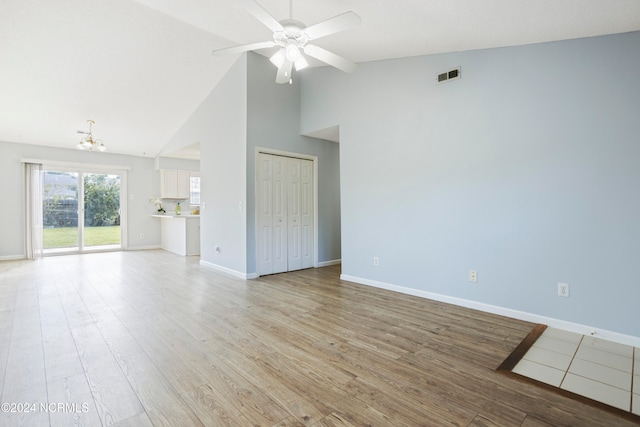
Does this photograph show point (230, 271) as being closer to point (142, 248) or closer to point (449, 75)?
point (449, 75)

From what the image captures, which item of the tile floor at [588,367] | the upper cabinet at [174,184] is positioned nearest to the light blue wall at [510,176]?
the tile floor at [588,367]

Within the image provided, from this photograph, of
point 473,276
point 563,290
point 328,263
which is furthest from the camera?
point 328,263

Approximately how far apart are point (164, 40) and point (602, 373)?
19.4 ft

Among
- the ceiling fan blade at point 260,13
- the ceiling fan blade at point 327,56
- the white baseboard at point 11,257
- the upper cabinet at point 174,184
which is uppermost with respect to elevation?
the ceiling fan blade at point 260,13

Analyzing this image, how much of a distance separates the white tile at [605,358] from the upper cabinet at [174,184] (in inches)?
344

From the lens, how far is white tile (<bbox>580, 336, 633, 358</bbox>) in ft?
7.55

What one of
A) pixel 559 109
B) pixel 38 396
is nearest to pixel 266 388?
pixel 38 396

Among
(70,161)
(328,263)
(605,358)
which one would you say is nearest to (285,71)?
(605,358)

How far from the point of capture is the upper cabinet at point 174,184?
8.12m

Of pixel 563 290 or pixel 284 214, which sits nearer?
pixel 563 290

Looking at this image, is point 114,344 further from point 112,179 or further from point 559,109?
point 112,179

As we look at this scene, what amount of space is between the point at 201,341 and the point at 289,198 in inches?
124

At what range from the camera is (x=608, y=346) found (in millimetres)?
2398

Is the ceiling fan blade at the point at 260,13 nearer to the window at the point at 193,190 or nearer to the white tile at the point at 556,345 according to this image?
the white tile at the point at 556,345
